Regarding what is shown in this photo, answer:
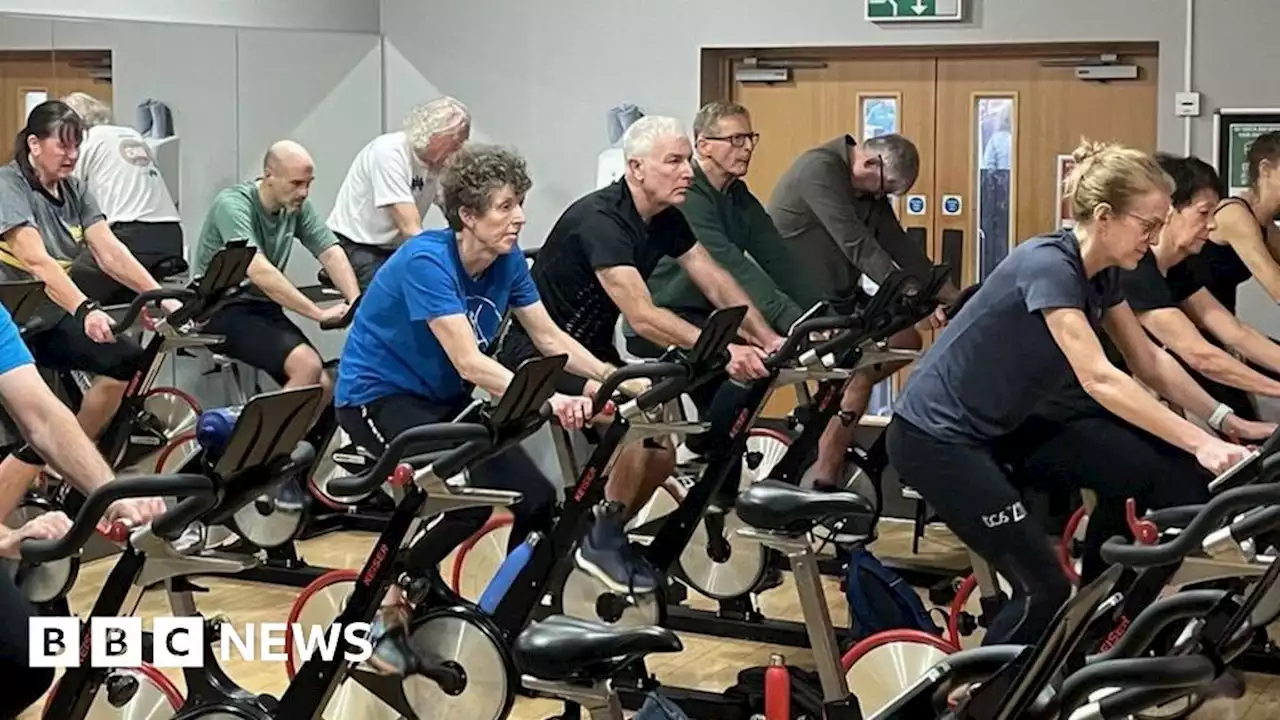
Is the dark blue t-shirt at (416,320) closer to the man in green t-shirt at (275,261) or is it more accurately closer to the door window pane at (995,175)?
the man in green t-shirt at (275,261)

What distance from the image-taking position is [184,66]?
7637mm

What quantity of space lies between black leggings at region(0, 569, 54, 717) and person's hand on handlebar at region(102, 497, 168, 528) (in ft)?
0.87

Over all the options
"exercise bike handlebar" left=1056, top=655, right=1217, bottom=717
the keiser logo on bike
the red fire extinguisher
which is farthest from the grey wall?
"exercise bike handlebar" left=1056, top=655, right=1217, bottom=717

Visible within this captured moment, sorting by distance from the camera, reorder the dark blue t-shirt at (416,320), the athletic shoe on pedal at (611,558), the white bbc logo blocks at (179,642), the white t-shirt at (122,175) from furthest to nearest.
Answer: the white t-shirt at (122,175), the athletic shoe on pedal at (611,558), the dark blue t-shirt at (416,320), the white bbc logo blocks at (179,642)

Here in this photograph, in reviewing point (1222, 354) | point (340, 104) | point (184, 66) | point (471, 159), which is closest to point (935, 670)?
point (471, 159)

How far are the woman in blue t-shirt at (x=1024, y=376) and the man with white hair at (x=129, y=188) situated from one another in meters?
3.86

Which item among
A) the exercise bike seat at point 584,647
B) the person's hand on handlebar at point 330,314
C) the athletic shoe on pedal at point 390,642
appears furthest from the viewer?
the person's hand on handlebar at point 330,314

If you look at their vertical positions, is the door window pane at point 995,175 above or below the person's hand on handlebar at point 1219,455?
above

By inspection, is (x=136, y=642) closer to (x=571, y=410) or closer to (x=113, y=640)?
(x=113, y=640)

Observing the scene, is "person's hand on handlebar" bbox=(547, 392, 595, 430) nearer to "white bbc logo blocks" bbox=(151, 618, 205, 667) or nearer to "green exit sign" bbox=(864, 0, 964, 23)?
"white bbc logo blocks" bbox=(151, 618, 205, 667)

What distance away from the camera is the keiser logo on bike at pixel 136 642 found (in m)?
3.23

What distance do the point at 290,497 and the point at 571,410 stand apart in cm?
211

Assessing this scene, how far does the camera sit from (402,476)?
Result: 3.76 meters

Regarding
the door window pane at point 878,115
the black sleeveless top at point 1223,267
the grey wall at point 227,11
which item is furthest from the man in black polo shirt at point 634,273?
the grey wall at point 227,11
